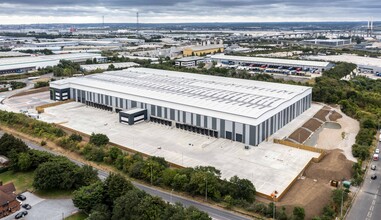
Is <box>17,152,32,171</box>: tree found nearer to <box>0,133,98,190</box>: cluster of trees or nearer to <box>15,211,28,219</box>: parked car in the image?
<box>0,133,98,190</box>: cluster of trees

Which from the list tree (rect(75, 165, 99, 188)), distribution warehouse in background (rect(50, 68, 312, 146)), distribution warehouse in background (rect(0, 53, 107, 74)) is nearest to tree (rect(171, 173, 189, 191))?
tree (rect(75, 165, 99, 188))

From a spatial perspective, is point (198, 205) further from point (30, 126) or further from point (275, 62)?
point (275, 62)

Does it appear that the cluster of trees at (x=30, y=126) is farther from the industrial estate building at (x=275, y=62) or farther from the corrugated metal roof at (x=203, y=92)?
the industrial estate building at (x=275, y=62)

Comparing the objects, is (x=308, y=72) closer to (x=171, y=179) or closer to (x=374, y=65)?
(x=374, y=65)

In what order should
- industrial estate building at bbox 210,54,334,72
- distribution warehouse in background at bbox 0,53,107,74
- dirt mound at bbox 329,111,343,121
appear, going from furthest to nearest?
industrial estate building at bbox 210,54,334,72
distribution warehouse in background at bbox 0,53,107,74
dirt mound at bbox 329,111,343,121

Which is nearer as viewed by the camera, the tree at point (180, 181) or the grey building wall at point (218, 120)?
the tree at point (180, 181)

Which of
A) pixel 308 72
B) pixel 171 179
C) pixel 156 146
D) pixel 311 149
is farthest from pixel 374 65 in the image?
pixel 171 179

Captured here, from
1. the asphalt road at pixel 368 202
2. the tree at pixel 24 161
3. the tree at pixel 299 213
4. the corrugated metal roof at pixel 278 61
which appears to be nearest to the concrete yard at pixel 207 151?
the tree at pixel 299 213
